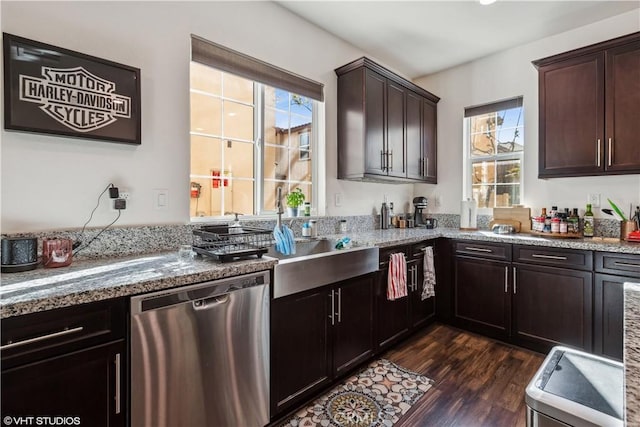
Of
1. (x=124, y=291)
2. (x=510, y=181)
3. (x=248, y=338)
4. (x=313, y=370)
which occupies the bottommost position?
(x=313, y=370)

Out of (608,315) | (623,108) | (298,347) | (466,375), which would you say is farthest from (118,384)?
(623,108)

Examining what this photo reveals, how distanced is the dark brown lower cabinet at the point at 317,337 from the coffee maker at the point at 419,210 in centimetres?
163

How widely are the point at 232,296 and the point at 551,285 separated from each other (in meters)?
2.43

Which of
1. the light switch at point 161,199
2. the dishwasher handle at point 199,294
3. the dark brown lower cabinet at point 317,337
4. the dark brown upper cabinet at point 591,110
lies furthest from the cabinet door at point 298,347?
the dark brown upper cabinet at point 591,110

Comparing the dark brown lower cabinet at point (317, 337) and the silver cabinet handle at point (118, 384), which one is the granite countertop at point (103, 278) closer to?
the silver cabinet handle at point (118, 384)

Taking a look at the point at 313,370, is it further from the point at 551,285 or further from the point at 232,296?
the point at 551,285

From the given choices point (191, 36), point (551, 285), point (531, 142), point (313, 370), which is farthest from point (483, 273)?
point (191, 36)

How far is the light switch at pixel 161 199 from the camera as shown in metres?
1.84

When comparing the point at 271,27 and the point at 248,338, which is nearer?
the point at 248,338

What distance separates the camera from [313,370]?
1.82 m

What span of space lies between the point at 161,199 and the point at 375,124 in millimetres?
1894

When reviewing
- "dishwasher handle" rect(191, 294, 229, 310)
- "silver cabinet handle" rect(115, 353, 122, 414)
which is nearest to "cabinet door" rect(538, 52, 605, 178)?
"dishwasher handle" rect(191, 294, 229, 310)

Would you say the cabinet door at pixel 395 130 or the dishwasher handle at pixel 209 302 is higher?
the cabinet door at pixel 395 130

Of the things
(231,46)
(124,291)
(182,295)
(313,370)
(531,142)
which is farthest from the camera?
(531,142)
